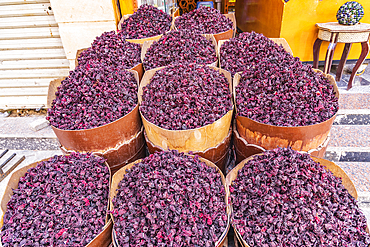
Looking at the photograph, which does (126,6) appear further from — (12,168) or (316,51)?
(316,51)

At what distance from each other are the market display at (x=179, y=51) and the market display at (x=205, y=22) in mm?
473

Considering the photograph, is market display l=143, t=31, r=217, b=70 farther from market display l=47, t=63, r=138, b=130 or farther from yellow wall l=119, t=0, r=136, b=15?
yellow wall l=119, t=0, r=136, b=15

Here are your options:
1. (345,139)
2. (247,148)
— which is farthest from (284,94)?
(345,139)

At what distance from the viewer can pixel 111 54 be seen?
7.22 feet

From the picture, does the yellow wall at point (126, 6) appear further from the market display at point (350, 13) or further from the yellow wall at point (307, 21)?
the market display at point (350, 13)

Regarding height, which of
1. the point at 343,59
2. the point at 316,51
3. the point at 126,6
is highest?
the point at 126,6

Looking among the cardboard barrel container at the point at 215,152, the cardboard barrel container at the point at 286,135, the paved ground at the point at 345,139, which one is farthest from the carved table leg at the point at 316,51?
the cardboard barrel container at the point at 215,152

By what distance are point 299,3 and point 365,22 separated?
3.64 feet

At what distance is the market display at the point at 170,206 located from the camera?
1099mm

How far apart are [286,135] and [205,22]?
194cm

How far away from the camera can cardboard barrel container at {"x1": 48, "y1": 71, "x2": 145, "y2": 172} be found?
1.66 m

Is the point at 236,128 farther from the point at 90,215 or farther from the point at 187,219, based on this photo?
the point at 90,215

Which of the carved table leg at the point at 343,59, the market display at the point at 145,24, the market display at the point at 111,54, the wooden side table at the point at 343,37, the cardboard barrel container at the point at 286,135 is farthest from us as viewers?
the carved table leg at the point at 343,59

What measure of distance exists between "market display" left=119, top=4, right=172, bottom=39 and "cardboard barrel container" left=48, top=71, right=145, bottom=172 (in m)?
1.35
